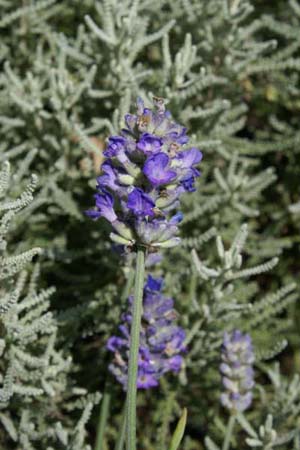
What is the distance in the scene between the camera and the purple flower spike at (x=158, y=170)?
1.51m

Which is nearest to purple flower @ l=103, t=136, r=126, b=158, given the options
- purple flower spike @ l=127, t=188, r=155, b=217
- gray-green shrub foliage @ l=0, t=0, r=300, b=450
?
purple flower spike @ l=127, t=188, r=155, b=217

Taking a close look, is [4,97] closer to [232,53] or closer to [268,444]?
[232,53]

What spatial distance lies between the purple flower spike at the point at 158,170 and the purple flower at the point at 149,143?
3 cm

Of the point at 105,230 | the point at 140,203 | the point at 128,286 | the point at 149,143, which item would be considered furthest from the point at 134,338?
the point at 105,230

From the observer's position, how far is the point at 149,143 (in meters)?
1.54

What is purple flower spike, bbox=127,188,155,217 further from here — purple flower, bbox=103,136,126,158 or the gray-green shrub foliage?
the gray-green shrub foliage

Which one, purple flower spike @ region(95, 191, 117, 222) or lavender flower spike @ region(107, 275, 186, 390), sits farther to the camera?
lavender flower spike @ region(107, 275, 186, 390)

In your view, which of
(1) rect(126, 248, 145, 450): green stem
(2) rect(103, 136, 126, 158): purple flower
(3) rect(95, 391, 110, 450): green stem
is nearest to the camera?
(1) rect(126, 248, 145, 450): green stem

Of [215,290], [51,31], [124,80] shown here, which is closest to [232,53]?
[124,80]

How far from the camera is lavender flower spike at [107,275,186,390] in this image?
193cm

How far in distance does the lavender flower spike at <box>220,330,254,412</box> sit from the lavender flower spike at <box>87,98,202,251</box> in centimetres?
61

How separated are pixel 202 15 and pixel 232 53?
0.83 ft

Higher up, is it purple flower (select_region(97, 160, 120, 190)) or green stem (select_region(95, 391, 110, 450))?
purple flower (select_region(97, 160, 120, 190))

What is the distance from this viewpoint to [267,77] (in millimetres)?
3219
